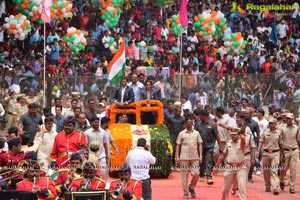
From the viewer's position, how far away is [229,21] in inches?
1754

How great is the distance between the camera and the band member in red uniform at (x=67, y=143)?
2289 cm

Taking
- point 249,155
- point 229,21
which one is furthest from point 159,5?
point 249,155

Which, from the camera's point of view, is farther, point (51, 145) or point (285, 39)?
point (285, 39)

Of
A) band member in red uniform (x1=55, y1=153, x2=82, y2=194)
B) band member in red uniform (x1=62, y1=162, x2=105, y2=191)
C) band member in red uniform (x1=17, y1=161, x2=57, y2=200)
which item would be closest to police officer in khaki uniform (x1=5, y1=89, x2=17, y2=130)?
band member in red uniform (x1=55, y1=153, x2=82, y2=194)

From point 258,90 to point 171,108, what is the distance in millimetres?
6632

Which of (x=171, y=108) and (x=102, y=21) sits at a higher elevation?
(x=102, y=21)

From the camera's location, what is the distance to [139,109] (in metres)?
28.9

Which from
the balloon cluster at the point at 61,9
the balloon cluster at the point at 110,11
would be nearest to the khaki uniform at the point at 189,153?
the balloon cluster at the point at 61,9

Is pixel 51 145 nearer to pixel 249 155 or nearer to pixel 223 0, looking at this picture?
pixel 249 155

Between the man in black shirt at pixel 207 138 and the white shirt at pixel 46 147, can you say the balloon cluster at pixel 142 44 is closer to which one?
the man in black shirt at pixel 207 138

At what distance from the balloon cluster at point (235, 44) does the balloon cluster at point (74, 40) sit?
5.39m

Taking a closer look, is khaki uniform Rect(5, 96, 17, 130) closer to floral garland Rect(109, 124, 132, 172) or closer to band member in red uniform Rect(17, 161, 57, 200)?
floral garland Rect(109, 124, 132, 172)

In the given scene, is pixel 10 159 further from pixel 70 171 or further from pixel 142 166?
pixel 142 166

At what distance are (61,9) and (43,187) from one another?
20617 millimetres
